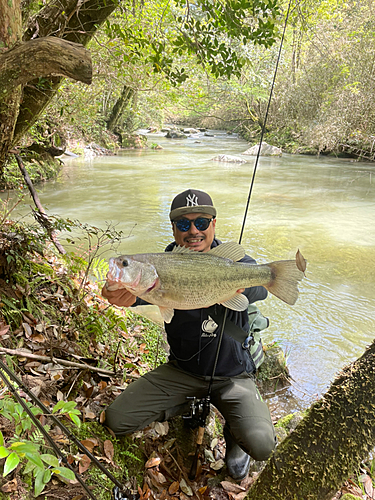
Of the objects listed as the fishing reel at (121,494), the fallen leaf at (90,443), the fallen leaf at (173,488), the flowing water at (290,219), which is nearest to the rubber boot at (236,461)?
the fallen leaf at (173,488)

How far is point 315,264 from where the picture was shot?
770 cm

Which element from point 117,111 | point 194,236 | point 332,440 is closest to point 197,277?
point 194,236

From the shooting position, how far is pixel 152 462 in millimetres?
2562

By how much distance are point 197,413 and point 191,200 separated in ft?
5.90

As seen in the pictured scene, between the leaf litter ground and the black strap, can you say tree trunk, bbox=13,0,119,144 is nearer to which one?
the leaf litter ground

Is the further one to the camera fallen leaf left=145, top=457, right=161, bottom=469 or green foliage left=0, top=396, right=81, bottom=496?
fallen leaf left=145, top=457, right=161, bottom=469

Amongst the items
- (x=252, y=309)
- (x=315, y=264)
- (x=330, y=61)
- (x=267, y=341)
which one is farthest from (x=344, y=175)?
(x=252, y=309)

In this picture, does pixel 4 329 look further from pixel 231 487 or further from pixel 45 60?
pixel 231 487

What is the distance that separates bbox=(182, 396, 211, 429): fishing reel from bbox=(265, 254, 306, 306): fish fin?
1.57 meters

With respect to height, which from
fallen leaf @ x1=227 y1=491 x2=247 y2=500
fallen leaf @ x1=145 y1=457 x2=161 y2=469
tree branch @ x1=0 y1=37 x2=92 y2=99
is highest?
tree branch @ x1=0 y1=37 x2=92 y2=99

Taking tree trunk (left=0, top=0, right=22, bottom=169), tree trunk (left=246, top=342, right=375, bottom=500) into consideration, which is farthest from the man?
tree trunk (left=0, top=0, right=22, bottom=169)

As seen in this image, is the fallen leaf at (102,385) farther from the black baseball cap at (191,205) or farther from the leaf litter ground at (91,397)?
the black baseball cap at (191,205)

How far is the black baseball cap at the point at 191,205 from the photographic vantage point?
2492 millimetres

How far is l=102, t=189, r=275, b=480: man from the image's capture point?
2.56 meters
